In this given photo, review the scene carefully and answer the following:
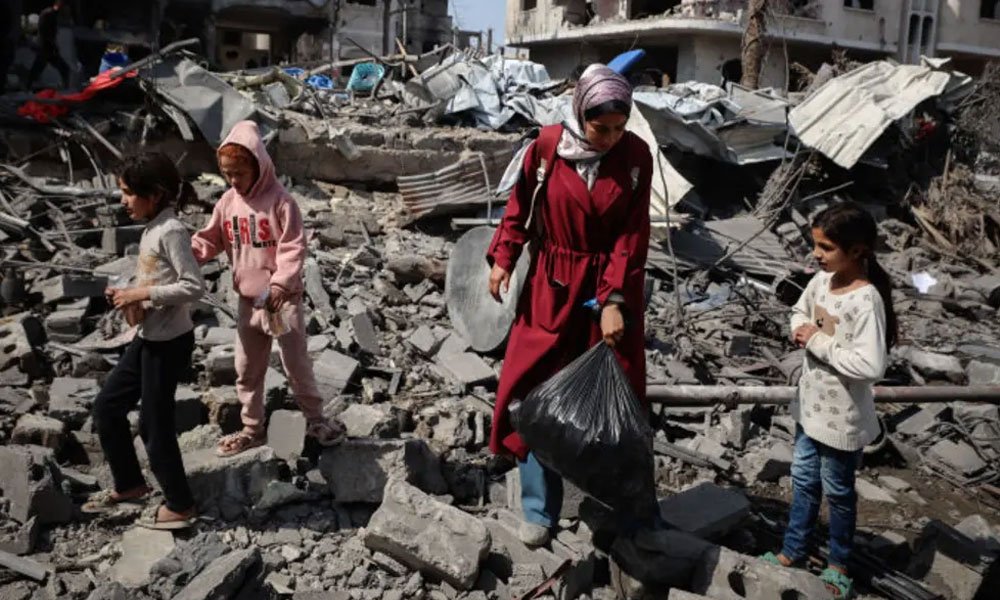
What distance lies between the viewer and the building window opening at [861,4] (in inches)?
1105

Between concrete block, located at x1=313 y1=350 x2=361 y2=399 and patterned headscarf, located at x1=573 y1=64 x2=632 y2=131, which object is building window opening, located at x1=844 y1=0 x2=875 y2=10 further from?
patterned headscarf, located at x1=573 y1=64 x2=632 y2=131

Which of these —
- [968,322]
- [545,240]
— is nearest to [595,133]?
[545,240]

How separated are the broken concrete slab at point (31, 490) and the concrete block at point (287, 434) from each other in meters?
0.90

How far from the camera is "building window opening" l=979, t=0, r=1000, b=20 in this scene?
3141cm

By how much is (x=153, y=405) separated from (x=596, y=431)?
175cm

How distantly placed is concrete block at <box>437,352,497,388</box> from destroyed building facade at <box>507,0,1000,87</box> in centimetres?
2200

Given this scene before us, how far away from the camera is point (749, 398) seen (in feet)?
14.1

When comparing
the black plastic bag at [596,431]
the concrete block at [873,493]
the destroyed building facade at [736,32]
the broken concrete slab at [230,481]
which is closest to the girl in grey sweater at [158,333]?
the broken concrete slab at [230,481]

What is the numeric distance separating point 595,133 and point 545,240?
488 millimetres

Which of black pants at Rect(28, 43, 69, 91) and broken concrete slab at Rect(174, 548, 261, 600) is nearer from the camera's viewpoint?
broken concrete slab at Rect(174, 548, 261, 600)

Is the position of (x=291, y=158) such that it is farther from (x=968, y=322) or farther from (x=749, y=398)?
(x=968, y=322)

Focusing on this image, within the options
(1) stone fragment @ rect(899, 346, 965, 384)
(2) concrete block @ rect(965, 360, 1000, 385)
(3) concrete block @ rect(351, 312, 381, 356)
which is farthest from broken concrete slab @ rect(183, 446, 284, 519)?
(2) concrete block @ rect(965, 360, 1000, 385)

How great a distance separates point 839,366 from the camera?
9.38 feet

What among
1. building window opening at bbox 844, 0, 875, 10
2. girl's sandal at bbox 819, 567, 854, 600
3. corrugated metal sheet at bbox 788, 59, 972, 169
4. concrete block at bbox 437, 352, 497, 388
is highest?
building window opening at bbox 844, 0, 875, 10
